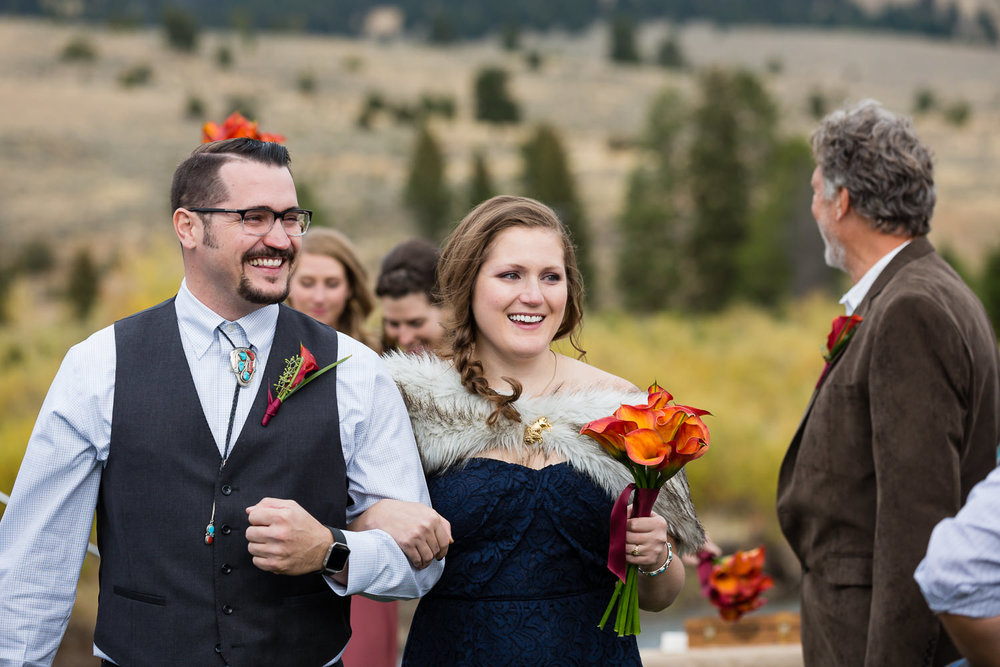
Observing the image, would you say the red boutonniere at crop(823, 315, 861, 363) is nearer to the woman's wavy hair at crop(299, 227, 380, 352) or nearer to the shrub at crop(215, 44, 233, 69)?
the woman's wavy hair at crop(299, 227, 380, 352)

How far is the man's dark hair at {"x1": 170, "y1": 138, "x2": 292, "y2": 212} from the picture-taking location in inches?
102

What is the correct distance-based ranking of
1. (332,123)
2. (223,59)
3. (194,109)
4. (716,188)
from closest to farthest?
(716,188)
(194,109)
(332,123)
(223,59)

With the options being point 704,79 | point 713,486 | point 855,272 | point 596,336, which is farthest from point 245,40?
point 855,272

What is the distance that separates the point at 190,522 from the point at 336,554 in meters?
0.35

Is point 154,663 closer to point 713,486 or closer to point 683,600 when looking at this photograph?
point 683,600

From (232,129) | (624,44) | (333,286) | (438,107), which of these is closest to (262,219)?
(232,129)

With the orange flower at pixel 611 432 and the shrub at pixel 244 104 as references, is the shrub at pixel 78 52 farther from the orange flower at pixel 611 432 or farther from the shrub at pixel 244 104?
the orange flower at pixel 611 432

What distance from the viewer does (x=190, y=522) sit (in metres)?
2.42

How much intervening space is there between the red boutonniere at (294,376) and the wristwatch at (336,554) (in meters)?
0.33

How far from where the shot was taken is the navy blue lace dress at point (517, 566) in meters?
2.79

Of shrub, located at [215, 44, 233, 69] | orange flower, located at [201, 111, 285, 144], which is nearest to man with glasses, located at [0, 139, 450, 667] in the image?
orange flower, located at [201, 111, 285, 144]

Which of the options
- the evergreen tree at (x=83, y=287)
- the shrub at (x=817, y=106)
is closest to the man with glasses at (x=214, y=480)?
the evergreen tree at (x=83, y=287)

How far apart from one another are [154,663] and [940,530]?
175 cm

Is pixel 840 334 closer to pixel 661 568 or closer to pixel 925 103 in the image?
pixel 661 568
